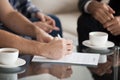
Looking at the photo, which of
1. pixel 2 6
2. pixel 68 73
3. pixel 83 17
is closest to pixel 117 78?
pixel 68 73

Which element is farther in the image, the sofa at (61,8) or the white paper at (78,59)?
the sofa at (61,8)

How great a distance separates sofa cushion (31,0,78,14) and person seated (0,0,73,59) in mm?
1154

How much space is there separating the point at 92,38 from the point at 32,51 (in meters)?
0.31

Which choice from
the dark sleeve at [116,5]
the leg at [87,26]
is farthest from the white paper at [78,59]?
the dark sleeve at [116,5]

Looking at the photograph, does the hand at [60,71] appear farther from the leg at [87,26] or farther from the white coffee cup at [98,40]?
the leg at [87,26]

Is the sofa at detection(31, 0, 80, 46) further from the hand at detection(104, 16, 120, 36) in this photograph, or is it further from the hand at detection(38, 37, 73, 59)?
the hand at detection(38, 37, 73, 59)

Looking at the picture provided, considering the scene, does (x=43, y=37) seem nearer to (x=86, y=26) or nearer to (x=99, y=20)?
(x=99, y=20)

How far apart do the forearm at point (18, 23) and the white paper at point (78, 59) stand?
1.07 feet

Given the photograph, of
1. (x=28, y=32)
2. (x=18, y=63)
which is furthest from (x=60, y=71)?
(x=28, y=32)

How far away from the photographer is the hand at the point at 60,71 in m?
1.20

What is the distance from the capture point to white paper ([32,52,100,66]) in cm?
130

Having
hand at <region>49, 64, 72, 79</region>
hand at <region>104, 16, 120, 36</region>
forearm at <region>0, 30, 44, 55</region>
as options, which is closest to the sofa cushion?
hand at <region>104, 16, 120, 36</region>

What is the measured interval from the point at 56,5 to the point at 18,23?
157 centimetres

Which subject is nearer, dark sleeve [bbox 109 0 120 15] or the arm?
the arm
